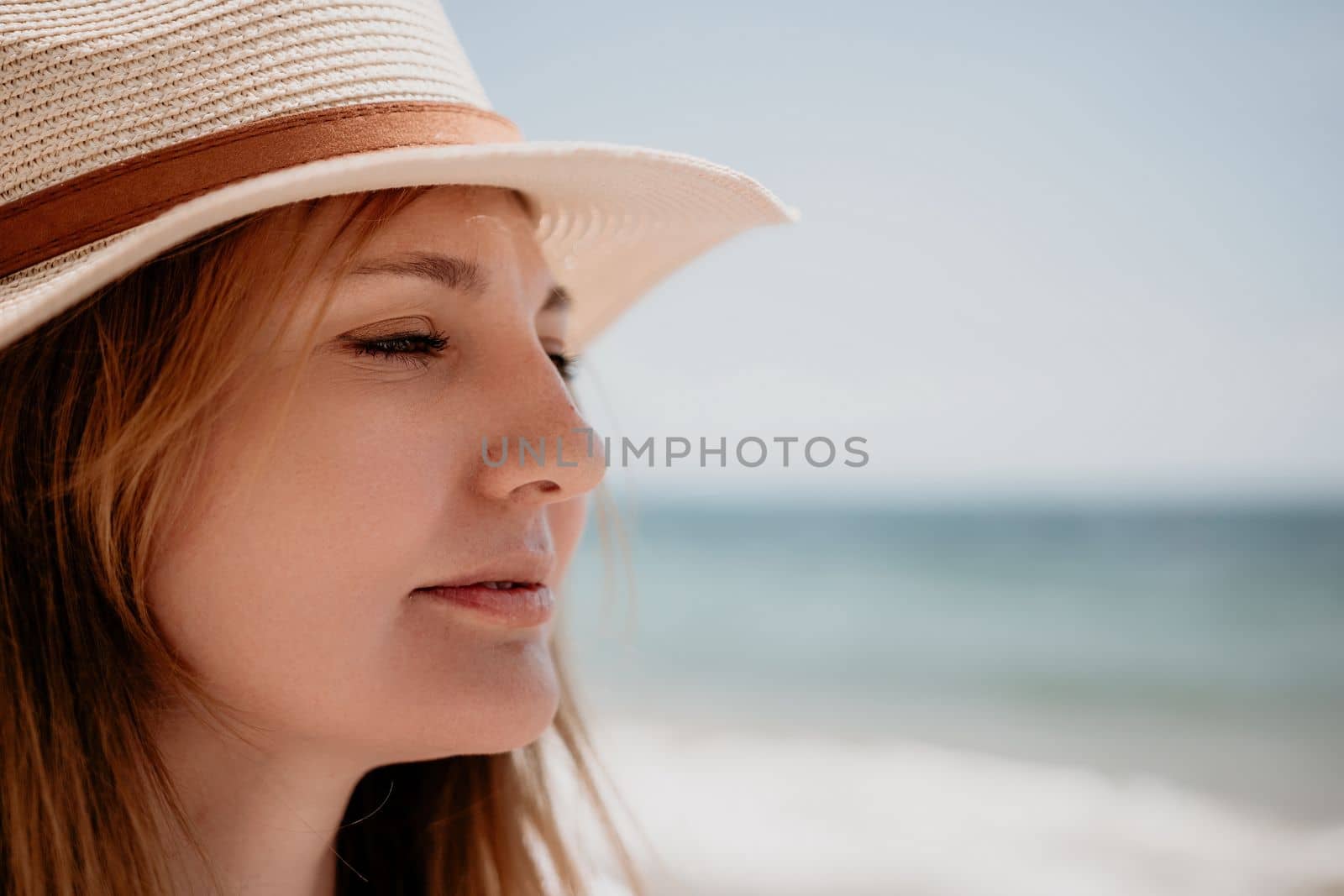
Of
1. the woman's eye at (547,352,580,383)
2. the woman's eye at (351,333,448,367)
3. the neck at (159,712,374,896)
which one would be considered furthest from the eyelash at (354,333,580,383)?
the neck at (159,712,374,896)

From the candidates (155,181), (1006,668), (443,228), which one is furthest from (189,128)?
(1006,668)

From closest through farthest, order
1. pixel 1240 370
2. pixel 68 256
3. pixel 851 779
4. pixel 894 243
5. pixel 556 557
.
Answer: pixel 68 256 < pixel 556 557 < pixel 851 779 < pixel 1240 370 < pixel 894 243

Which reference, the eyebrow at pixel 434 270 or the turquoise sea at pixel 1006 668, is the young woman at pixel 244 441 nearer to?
the eyebrow at pixel 434 270

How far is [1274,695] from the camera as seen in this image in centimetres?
819

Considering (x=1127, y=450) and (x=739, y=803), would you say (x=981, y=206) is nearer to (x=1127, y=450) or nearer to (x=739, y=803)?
(x=1127, y=450)

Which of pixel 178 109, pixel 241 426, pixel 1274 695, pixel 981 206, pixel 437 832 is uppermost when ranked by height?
pixel 981 206

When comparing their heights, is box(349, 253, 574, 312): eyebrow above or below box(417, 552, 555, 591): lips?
above

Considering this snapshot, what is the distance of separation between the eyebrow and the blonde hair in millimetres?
28

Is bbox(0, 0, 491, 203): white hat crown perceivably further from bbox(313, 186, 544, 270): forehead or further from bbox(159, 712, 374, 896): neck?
bbox(159, 712, 374, 896): neck

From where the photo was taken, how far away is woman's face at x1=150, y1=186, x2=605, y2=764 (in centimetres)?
92

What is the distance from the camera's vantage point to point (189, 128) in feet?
2.92

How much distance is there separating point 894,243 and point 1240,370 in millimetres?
5660

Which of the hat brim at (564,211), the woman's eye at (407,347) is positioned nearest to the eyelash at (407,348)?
the woman's eye at (407,347)

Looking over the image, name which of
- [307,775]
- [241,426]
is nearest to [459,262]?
[241,426]
